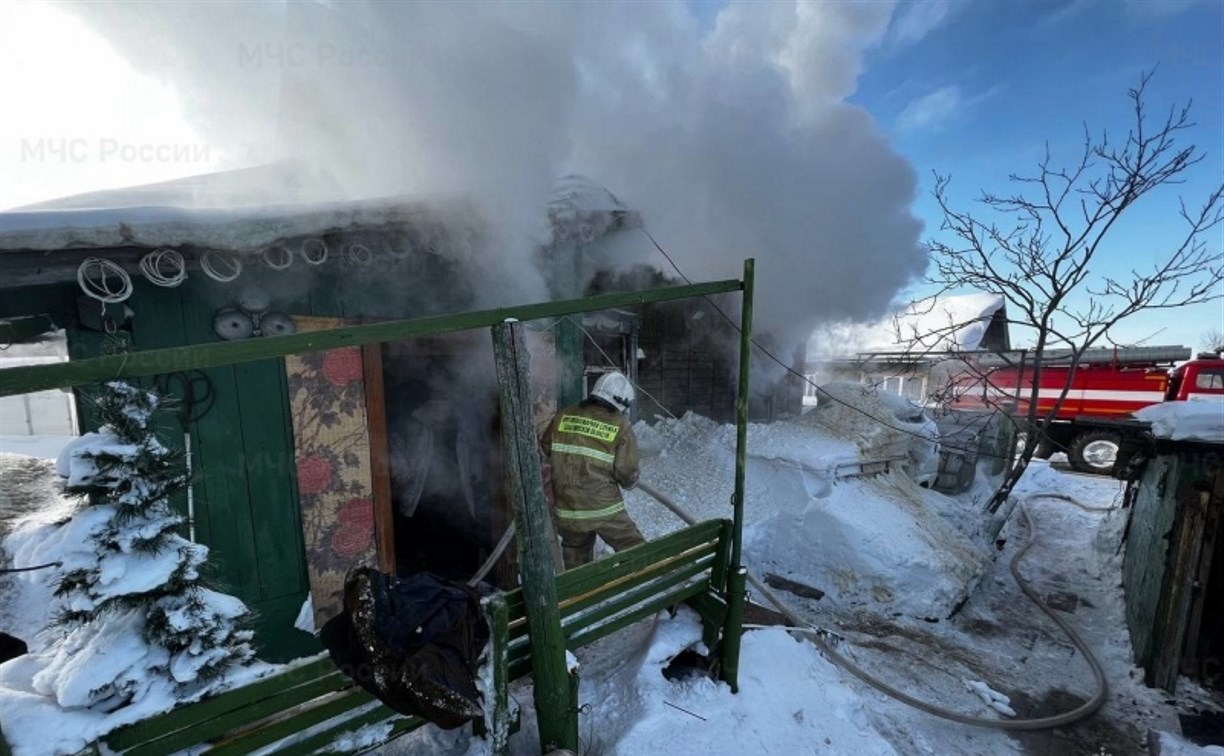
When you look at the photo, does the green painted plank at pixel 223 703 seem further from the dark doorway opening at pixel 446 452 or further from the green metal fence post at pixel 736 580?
the dark doorway opening at pixel 446 452

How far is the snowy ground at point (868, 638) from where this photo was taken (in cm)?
290

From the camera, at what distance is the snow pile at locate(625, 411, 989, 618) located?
5.71m

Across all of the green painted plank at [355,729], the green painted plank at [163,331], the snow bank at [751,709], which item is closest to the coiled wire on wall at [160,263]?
the green painted plank at [163,331]

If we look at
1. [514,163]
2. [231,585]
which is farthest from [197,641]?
[514,163]

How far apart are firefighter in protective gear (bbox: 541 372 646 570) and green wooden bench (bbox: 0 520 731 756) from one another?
0.73m

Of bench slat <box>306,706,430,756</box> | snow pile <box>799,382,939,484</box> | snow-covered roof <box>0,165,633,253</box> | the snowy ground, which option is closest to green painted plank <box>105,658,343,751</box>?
bench slat <box>306,706,430,756</box>

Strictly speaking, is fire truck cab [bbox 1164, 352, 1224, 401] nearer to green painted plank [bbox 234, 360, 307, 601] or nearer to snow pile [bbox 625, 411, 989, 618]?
snow pile [bbox 625, 411, 989, 618]

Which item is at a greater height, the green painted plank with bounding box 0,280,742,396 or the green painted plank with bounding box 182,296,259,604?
the green painted plank with bounding box 0,280,742,396

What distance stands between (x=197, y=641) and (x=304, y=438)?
6.17ft

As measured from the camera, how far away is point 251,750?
1.75m

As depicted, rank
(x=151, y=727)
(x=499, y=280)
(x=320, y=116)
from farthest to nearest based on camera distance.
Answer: (x=320, y=116), (x=499, y=280), (x=151, y=727)

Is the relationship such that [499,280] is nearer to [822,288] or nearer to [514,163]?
[514,163]

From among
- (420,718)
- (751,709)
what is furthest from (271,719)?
(751,709)

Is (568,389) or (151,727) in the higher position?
(568,389)
